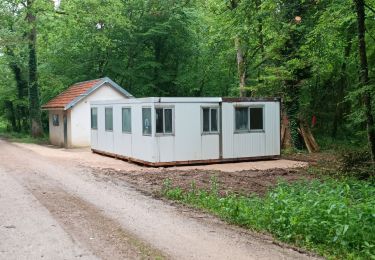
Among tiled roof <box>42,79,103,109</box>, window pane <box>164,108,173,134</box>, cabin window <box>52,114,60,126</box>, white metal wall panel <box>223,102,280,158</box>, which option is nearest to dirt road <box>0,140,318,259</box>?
window pane <box>164,108,173,134</box>

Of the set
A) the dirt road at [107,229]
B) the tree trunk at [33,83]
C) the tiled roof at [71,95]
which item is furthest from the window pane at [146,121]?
the tree trunk at [33,83]

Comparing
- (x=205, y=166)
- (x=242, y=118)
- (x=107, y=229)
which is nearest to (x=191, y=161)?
(x=205, y=166)

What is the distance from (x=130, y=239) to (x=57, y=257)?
1.20 metres

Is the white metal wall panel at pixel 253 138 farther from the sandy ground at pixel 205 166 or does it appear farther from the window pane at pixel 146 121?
the window pane at pixel 146 121

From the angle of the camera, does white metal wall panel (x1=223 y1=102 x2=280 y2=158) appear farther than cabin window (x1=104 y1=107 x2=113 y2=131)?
No

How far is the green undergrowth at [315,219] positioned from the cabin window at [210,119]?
7655 mm

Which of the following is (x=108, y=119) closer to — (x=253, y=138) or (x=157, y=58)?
(x=253, y=138)

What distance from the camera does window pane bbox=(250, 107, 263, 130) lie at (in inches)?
692

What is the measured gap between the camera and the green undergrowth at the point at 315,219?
20.0ft

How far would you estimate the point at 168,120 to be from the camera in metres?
15.7

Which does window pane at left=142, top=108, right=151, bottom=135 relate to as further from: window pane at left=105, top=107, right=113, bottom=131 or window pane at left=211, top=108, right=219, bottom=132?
window pane at left=105, top=107, right=113, bottom=131

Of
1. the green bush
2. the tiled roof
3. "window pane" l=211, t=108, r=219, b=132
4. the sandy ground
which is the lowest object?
the sandy ground

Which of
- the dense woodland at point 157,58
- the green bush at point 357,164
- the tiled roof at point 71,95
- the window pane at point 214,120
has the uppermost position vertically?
the dense woodland at point 157,58

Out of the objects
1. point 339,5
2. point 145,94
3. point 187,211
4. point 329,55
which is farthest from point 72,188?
point 145,94
